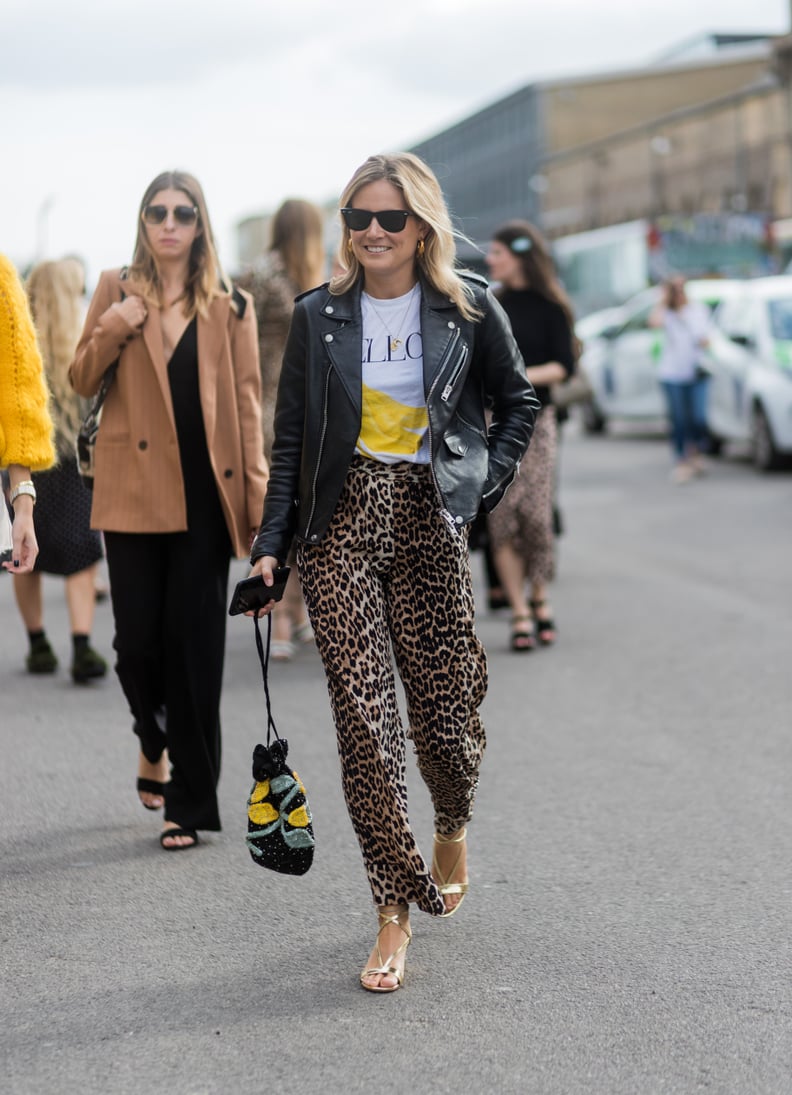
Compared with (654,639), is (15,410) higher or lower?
higher

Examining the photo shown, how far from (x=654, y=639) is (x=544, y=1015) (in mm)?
5448

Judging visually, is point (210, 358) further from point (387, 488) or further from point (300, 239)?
point (300, 239)

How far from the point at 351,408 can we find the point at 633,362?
60.6ft

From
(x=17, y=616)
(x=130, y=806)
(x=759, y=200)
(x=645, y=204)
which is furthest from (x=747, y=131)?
(x=130, y=806)

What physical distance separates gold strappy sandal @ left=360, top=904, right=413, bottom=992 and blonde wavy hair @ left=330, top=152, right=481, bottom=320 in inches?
57.0

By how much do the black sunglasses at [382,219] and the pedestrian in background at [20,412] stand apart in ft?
2.95

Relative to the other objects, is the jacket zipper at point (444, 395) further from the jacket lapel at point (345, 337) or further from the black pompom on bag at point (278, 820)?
the black pompom on bag at point (278, 820)

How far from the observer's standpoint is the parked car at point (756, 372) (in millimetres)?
16891

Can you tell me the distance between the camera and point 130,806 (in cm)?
613

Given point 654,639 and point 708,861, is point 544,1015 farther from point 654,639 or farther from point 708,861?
point 654,639

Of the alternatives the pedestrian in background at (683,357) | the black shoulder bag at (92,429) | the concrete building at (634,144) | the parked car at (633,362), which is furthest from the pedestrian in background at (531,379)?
the concrete building at (634,144)

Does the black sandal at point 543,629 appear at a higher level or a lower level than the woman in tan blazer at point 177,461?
lower

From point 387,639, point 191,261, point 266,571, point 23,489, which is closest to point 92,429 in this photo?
point 191,261

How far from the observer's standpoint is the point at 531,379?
880 centimetres
